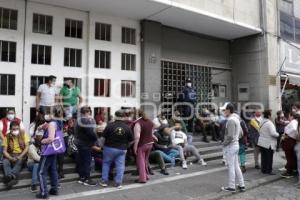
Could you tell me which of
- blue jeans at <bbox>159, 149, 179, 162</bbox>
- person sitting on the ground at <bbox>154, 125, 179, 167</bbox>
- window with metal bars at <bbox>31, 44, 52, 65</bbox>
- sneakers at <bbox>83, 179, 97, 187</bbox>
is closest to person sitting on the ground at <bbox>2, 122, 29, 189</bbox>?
sneakers at <bbox>83, 179, 97, 187</bbox>

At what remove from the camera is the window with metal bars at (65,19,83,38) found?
9.20 metres

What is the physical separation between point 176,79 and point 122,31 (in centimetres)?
307

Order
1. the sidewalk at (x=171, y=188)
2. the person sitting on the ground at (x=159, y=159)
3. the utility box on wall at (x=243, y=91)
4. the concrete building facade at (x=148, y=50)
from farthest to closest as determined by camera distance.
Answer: the utility box on wall at (x=243, y=91) < the concrete building facade at (x=148, y=50) < the person sitting on the ground at (x=159, y=159) < the sidewalk at (x=171, y=188)

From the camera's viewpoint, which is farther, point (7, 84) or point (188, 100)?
point (188, 100)

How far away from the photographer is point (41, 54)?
8.69 metres

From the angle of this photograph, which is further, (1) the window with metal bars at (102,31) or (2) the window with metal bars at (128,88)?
(2) the window with metal bars at (128,88)

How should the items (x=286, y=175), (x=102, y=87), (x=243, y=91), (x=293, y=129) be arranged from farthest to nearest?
(x=243, y=91)
(x=102, y=87)
(x=286, y=175)
(x=293, y=129)

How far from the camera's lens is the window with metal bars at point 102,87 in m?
9.63

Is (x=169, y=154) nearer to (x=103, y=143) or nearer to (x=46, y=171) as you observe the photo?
(x=103, y=143)

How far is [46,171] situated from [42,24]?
4.88 meters

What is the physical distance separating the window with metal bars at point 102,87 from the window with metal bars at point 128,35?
158 cm

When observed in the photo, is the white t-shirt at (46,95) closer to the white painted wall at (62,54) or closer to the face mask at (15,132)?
the white painted wall at (62,54)

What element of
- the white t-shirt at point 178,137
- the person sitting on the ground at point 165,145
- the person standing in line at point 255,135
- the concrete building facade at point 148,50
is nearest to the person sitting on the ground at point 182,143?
the white t-shirt at point 178,137

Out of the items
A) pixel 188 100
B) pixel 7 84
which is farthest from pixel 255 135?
pixel 7 84
